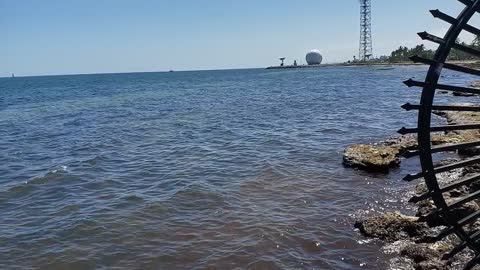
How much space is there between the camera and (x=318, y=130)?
82.9 feet

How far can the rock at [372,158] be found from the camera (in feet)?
49.7

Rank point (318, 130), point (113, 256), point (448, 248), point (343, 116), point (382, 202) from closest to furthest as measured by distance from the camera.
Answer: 1. point (448, 248)
2. point (113, 256)
3. point (382, 202)
4. point (318, 130)
5. point (343, 116)

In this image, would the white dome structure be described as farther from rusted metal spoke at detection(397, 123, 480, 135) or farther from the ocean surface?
rusted metal spoke at detection(397, 123, 480, 135)

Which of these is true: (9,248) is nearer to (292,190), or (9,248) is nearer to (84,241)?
(84,241)

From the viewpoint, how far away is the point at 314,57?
626 feet

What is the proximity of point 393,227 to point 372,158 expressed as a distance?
6.08 metres

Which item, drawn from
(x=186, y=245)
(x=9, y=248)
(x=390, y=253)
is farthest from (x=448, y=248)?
(x=9, y=248)

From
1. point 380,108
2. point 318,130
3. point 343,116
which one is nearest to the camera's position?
point 318,130

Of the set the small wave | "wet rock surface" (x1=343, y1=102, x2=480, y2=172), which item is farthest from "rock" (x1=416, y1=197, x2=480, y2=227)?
the small wave

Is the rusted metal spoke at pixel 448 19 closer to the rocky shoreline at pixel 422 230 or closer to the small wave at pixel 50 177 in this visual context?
the rocky shoreline at pixel 422 230

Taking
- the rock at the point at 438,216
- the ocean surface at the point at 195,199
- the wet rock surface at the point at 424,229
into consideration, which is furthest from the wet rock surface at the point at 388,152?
the rock at the point at 438,216

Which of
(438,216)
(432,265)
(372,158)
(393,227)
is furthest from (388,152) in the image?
(432,265)

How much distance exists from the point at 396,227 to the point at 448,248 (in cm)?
130

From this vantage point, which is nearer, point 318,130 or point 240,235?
point 240,235
